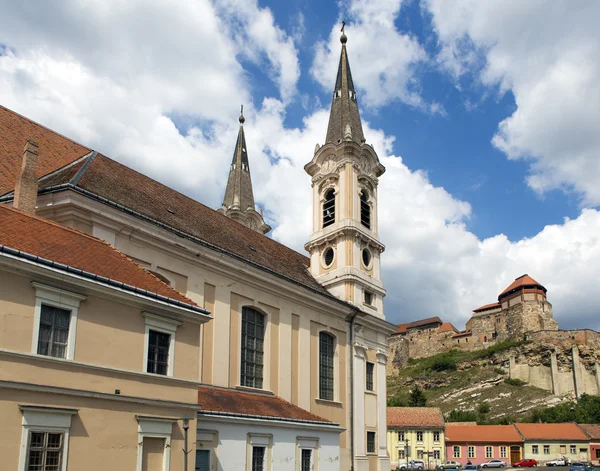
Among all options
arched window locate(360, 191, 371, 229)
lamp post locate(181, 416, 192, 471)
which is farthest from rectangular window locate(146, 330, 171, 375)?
arched window locate(360, 191, 371, 229)

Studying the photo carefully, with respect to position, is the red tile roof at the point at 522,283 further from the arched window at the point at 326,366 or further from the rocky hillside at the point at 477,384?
the arched window at the point at 326,366

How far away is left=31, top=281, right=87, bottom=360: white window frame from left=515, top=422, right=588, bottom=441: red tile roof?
6122 cm

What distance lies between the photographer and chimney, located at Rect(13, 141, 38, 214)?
52.7 feet

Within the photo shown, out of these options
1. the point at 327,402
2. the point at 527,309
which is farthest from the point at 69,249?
the point at 527,309

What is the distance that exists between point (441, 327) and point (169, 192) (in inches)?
4274

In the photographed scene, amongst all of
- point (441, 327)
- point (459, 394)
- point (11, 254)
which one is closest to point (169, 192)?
point (11, 254)

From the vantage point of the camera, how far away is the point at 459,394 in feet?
334

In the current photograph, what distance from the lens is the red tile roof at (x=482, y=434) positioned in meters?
62.8

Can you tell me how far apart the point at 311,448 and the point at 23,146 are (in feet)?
48.0

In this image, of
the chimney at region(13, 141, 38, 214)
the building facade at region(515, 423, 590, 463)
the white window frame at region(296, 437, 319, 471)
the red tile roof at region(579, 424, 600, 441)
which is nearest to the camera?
the chimney at region(13, 141, 38, 214)

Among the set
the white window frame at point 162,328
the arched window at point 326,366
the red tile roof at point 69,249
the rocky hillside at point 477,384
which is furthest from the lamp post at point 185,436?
the rocky hillside at point 477,384

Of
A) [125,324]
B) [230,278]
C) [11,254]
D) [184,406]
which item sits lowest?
[184,406]

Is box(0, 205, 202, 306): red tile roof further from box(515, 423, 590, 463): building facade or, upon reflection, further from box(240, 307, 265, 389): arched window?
box(515, 423, 590, 463): building facade

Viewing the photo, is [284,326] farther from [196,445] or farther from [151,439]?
[151,439]
